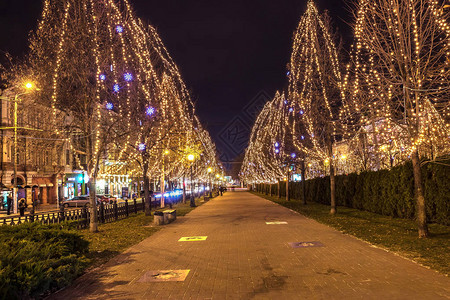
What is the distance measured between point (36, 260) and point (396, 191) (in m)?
15.5

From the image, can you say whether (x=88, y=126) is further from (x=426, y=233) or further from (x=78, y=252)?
(x=426, y=233)

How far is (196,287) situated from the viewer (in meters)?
6.55

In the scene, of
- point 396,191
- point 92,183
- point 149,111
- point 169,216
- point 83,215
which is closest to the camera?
point 92,183

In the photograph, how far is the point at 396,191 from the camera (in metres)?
17.3

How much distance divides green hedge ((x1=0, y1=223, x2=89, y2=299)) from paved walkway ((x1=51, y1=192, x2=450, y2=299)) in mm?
355

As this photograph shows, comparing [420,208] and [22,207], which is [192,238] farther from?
[22,207]

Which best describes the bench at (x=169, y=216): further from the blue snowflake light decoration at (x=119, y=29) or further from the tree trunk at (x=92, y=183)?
the blue snowflake light decoration at (x=119, y=29)

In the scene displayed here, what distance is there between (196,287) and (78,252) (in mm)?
3404

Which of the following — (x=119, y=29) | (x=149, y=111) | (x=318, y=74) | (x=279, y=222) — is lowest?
(x=279, y=222)

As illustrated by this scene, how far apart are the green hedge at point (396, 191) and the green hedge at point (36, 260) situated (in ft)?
39.5

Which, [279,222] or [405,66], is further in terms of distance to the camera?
[279,222]

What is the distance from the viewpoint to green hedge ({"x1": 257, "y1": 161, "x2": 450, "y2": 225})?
1356 centimetres

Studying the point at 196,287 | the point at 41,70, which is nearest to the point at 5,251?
the point at 196,287

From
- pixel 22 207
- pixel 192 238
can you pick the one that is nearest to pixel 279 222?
pixel 192 238
